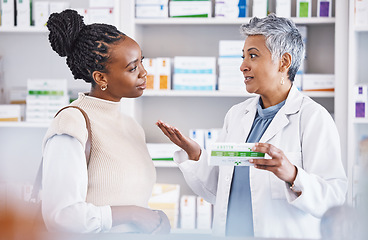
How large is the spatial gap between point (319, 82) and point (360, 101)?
0.92 ft

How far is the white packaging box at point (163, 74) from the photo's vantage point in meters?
2.98

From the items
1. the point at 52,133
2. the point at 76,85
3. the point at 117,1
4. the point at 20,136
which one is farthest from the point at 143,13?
the point at 52,133

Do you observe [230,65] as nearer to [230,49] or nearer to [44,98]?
[230,49]

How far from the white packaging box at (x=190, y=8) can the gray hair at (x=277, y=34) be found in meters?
1.35

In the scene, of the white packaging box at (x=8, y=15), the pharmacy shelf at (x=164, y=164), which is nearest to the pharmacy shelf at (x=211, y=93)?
the pharmacy shelf at (x=164, y=164)

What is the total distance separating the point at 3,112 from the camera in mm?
3135

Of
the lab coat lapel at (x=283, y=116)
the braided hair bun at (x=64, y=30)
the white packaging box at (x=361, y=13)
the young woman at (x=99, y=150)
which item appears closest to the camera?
the young woman at (x=99, y=150)

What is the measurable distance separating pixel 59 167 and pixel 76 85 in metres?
2.32

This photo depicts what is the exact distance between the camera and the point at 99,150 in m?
1.31

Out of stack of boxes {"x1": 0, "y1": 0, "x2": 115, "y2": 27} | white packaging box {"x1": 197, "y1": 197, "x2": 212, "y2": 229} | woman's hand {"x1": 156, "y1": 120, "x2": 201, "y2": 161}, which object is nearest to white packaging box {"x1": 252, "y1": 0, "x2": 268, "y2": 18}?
stack of boxes {"x1": 0, "y1": 0, "x2": 115, "y2": 27}

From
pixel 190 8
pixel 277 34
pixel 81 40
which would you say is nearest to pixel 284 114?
pixel 277 34

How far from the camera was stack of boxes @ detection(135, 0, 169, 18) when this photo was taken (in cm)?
301

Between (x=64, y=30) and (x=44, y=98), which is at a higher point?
(x=64, y=30)

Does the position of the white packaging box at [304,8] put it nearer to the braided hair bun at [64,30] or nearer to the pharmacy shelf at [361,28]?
the pharmacy shelf at [361,28]
